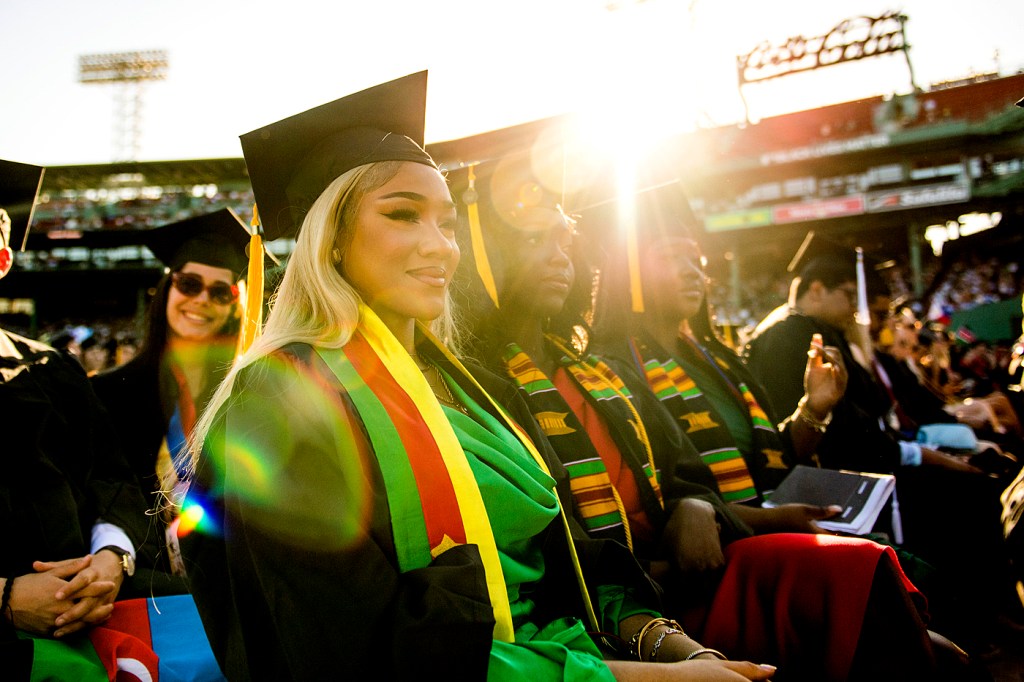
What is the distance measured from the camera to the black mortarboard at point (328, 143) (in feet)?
5.13

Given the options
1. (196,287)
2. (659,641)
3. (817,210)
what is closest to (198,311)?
(196,287)

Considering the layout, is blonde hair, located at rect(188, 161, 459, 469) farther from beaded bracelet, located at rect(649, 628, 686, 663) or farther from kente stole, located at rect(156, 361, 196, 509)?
kente stole, located at rect(156, 361, 196, 509)

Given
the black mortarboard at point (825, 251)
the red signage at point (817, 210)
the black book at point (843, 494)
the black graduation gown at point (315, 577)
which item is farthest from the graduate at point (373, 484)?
the red signage at point (817, 210)

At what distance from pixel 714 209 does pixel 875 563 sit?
111ft

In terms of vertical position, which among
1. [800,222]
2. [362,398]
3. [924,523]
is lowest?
[924,523]

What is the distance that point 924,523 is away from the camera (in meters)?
3.51

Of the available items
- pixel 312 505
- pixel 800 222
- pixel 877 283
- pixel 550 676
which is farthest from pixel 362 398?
pixel 800 222

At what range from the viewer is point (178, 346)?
3098mm

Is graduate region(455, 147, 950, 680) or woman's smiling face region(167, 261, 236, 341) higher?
woman's smiling face region(167, 261, 236, 341)

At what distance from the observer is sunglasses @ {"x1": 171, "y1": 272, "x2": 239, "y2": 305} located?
3.10 m

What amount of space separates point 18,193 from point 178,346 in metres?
0.94

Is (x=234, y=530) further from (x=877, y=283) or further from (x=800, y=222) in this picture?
(x=800, y=222)

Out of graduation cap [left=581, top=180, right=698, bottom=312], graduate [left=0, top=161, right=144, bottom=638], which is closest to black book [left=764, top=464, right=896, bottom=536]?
graduation cap [left=581, top=180, right=698, bottom=312]

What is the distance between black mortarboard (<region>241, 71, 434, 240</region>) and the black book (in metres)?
1.89
